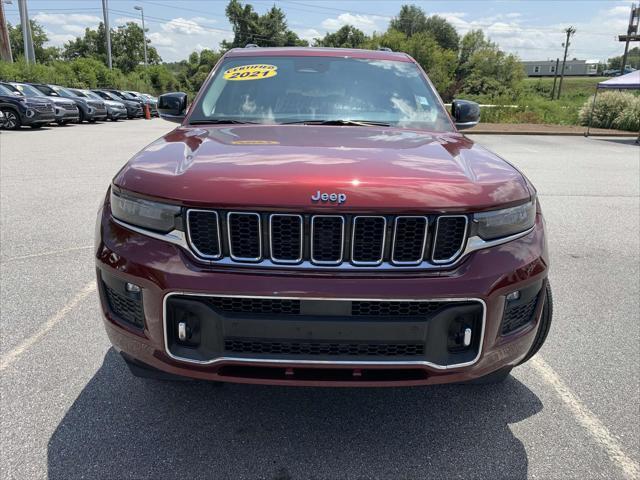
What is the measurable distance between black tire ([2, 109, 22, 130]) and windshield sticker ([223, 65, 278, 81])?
56.1ft

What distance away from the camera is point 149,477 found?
2.11 m

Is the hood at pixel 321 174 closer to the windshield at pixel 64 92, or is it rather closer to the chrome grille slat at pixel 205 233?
the chrome grille slat at pixel 205 233

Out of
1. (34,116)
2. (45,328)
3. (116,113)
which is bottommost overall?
(45,328)

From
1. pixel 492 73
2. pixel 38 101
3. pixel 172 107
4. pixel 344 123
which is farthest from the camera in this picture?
pixel 492 73

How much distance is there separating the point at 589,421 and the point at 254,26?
90.0 meters

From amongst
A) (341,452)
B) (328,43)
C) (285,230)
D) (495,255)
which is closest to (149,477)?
(341,452)

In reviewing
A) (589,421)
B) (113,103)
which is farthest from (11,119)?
(589,421)

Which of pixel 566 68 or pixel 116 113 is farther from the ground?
pixel 566 68

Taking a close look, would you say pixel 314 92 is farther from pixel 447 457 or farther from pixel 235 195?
pixel 447 457

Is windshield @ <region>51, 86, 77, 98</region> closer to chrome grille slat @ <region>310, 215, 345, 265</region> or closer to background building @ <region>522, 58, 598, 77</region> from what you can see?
chrome grille slat @ <region>310, 215, 345, 265</region>

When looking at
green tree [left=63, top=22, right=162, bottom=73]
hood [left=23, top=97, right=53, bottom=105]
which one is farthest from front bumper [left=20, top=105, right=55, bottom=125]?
green tree [left=63, top=22, right=162, bottom=73]

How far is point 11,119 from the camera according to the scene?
17578 mm

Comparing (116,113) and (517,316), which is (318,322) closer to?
(517,316)

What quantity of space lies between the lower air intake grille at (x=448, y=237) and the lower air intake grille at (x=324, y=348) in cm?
36
